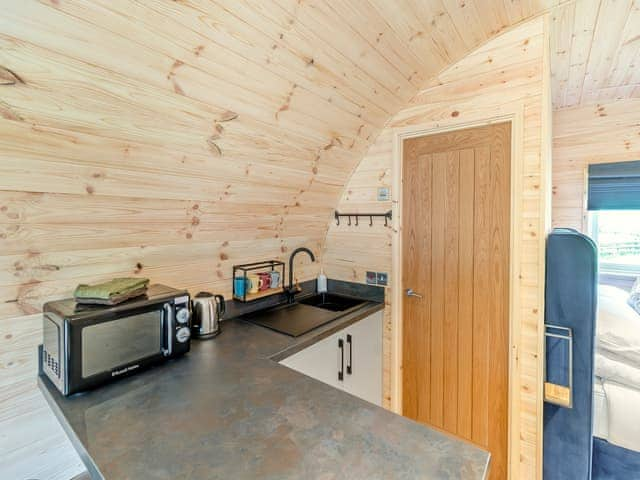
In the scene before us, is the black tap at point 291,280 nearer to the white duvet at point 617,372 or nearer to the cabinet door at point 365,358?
the cabinet door at point 365,358

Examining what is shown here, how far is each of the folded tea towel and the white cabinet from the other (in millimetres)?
719

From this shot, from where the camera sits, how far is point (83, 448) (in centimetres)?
88

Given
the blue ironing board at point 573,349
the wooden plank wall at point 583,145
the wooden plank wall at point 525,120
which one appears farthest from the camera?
the wooden plank wall at point 583,145

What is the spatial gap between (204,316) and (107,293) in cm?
53

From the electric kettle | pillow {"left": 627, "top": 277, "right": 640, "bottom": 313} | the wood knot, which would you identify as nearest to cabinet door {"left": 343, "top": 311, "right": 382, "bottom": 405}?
the electric kettle

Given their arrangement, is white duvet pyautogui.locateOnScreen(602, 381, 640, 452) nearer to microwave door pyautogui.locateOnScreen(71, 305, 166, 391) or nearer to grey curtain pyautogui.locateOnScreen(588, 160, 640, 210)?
grey curtain pyautogui.locateOnScreen(588, 160, 640, 210)

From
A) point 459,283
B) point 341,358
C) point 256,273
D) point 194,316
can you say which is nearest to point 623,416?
point 459,283

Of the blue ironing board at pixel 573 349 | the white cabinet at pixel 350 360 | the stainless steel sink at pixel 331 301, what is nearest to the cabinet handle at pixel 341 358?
the white cabinet at pixel 350 360

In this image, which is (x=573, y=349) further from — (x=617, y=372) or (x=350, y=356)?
(x=350, y=356)

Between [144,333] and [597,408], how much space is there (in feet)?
7.59

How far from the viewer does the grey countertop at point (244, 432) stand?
0.80 metres

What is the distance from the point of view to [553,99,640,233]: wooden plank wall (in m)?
2.90

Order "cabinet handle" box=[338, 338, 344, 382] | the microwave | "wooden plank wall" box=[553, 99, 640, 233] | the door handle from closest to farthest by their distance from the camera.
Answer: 1. the microwave
2. "cabinet handle" box=[338, 338, 344, 382]
3. the door handle
4. "wooden plank wall" box=[553, 99, 640, 233]

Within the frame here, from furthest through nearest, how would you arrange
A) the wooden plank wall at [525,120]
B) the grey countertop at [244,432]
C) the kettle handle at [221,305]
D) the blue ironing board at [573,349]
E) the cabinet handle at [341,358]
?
1. the cabinet handle at [341,358]
2. the kettle handle at [221,305]
3. the wooden plank wall at [525,120]
4. the blue ironing board at [573,349]
5. the grey countertop at [244,432]
